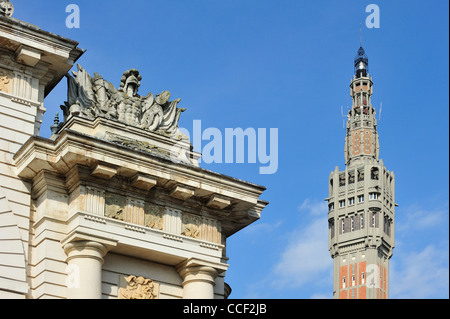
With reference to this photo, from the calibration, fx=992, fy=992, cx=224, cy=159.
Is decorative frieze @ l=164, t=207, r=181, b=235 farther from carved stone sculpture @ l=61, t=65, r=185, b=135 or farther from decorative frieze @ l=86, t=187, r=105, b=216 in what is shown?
carved stone sculpture @ l=61, t=65, r=185, b=135

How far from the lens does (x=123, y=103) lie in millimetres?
25859

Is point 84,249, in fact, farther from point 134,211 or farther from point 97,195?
point 134,211

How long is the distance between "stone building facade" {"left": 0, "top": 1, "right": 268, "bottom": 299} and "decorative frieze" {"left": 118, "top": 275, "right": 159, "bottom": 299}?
0.03 m

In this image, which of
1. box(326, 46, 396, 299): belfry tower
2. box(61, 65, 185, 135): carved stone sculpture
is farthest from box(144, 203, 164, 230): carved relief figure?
box(326, 46, 396, 299): belfry tower

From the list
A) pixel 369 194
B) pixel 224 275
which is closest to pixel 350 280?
pixel 369 194

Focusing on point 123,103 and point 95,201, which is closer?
point 95,201

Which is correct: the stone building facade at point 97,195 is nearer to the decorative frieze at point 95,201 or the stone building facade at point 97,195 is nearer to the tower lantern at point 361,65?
the decorative frieze at point 95,201

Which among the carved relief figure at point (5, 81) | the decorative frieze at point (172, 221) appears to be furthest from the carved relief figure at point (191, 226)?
the carved relief figure at point (5, 81)

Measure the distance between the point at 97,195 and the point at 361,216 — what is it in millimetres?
148688

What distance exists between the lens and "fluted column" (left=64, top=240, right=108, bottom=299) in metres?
22.2

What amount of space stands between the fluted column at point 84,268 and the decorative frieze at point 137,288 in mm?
892

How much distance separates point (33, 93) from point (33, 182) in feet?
8.24

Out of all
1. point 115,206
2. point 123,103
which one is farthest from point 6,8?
point 115,206
